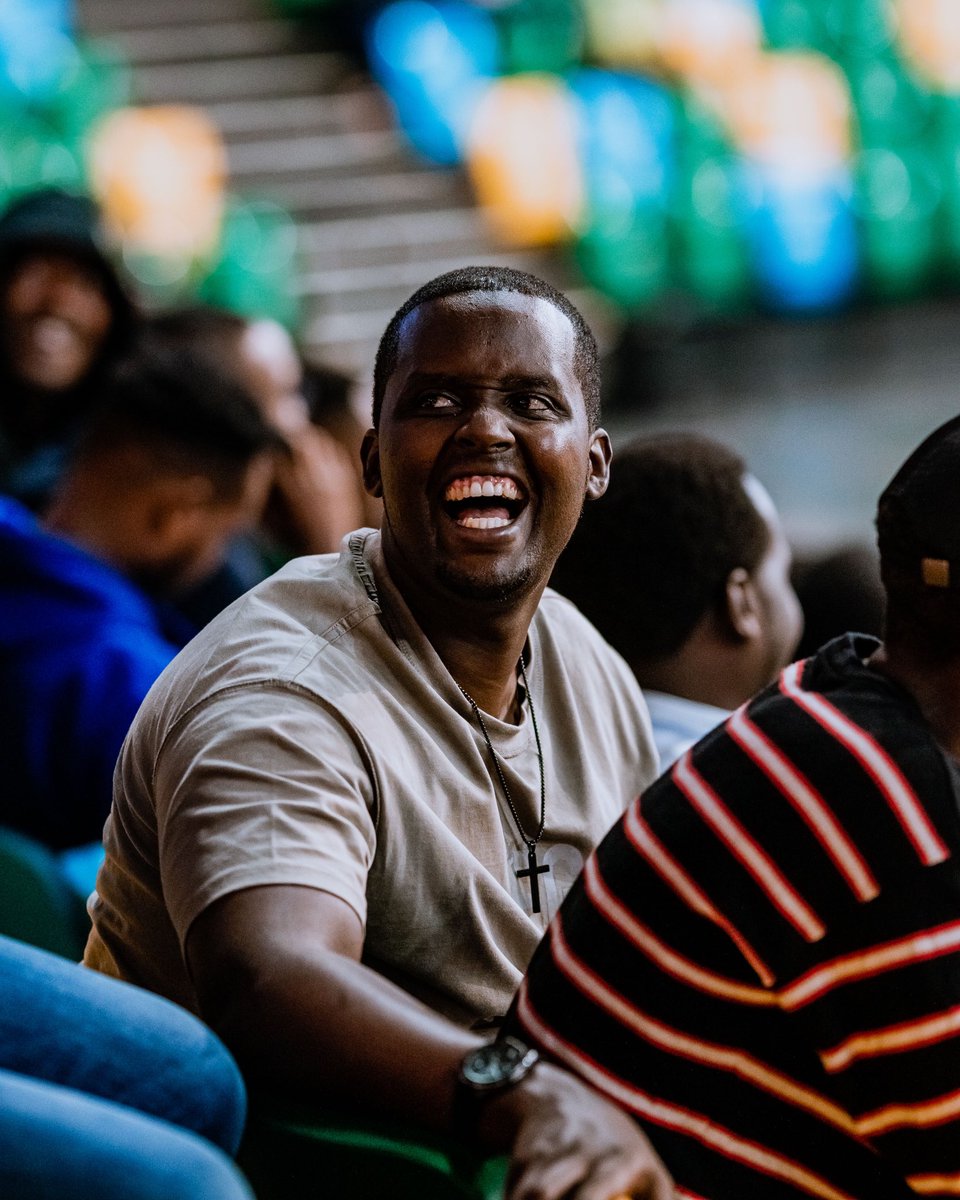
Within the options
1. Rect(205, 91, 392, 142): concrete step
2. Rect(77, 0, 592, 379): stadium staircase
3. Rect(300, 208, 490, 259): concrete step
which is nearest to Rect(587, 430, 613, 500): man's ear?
Rect(77, 0, 592, 379): stadium staircase

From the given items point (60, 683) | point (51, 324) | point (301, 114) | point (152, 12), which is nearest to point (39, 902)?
point (60, 683)

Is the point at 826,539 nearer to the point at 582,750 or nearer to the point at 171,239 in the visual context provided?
the point at 582,750

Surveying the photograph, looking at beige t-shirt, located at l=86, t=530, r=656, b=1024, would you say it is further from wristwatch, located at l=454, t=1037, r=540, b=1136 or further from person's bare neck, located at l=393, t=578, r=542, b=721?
wristwatch, located at l=454, t=1037, r=540, b=1136

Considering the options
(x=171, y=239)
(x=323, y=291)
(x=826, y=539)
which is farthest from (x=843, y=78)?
(x=826, y=539)

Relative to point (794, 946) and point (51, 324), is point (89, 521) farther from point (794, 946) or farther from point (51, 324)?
point (794, 946)

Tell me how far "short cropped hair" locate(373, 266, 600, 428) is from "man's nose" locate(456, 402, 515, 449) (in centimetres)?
11

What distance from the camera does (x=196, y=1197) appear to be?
3.70 ft

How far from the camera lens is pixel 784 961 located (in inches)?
50.4

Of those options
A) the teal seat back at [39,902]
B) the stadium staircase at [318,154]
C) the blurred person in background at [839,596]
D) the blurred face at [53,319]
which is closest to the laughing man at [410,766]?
the teal seat back at [39,902]

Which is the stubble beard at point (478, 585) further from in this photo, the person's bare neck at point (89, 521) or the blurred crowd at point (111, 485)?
the person's bare neck at point (89, 521)

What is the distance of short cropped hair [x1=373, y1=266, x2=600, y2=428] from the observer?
5.74 ft

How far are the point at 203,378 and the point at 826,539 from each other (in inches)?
45.9

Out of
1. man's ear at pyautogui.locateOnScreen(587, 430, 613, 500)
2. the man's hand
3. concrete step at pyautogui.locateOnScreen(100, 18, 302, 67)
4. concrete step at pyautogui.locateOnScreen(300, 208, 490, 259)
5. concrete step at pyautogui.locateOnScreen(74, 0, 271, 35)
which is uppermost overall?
concrete step at pyautogui.locateOnScreen(74, 0, 271, 35)

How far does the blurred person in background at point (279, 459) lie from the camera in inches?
147
